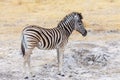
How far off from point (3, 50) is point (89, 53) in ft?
8.88

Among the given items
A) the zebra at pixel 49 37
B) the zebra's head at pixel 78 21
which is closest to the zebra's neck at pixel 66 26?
the zebra at pixel 49 37

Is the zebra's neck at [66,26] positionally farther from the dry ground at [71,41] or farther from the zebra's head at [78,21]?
the dry ground at [71,41]

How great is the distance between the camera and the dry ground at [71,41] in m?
11.9

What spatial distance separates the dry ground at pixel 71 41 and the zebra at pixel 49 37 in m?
0.62

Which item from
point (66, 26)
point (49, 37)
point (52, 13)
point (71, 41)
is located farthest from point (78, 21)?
point (52, 13)

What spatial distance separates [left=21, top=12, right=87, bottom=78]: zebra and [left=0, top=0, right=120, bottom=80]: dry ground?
2.04 ft

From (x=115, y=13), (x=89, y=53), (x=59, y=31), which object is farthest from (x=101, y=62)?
(x=115, y=13)

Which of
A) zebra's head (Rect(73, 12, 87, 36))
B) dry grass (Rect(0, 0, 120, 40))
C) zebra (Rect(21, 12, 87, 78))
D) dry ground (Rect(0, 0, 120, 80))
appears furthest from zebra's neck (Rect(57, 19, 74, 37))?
dry grass (Rect(0, 0, 120, 40))

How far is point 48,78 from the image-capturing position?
11305mm

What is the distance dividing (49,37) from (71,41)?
13.3ft

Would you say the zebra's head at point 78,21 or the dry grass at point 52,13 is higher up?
the dry grass at point 52,13

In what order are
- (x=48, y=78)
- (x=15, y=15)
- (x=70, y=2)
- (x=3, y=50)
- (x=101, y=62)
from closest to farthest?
(x=48, y=78) < (x=101, y=62) < (x=3, y=50) < (x=15, y=15) < (x=70, y=2)

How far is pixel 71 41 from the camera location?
1555 centimetres

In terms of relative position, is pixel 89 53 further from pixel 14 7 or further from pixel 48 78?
pixel 14 7
